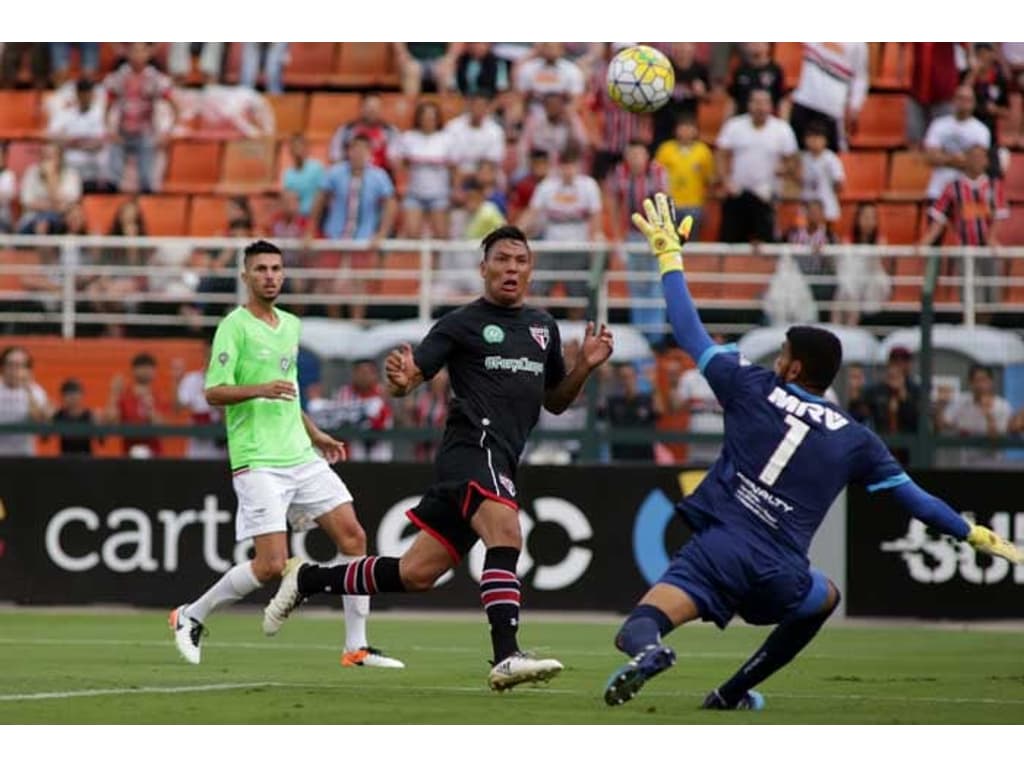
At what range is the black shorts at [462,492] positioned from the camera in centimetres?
1016

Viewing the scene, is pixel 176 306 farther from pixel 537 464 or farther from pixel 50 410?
pixel 537 464

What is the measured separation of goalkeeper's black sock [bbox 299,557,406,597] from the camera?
10336 mm

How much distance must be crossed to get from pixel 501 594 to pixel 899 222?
12139 mm

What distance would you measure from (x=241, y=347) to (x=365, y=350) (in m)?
5.43

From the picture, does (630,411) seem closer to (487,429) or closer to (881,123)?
(881,123)

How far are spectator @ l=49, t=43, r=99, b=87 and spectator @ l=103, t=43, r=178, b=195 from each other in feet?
2.16

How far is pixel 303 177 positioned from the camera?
838 inches

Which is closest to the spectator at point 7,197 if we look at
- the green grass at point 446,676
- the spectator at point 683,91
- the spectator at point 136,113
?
the spectator at point 136,113

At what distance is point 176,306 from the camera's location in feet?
60.6

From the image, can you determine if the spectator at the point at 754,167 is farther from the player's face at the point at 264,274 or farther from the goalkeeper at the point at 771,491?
the goalkeeper at the point at 771,491

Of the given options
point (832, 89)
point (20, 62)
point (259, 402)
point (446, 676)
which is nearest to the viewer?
point (446, 676)

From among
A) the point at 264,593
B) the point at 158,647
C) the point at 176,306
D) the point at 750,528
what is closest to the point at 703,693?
the point at 750,528

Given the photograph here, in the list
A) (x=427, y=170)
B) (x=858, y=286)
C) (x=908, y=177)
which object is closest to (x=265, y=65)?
(x=427, y=170)

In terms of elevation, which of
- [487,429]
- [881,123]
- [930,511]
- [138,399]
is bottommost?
[138,399]
